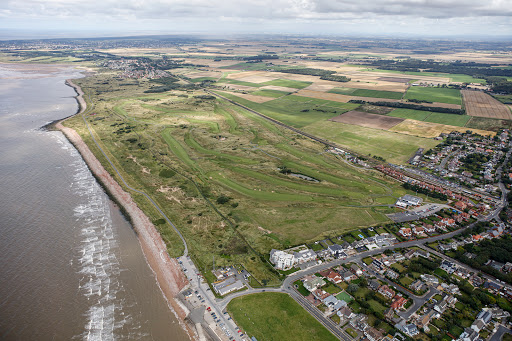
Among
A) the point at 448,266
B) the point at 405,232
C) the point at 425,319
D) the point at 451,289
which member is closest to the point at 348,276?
the point at 425,319

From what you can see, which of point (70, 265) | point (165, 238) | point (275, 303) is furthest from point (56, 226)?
point (275, 303)

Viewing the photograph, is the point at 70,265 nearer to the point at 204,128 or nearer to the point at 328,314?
the point at 328,314

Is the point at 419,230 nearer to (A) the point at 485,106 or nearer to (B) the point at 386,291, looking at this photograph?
(B) the point at 386,291

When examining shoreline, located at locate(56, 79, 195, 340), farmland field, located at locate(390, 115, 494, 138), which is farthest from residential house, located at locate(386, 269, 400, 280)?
farmland field, located at locate(390, 115, 494, 138)

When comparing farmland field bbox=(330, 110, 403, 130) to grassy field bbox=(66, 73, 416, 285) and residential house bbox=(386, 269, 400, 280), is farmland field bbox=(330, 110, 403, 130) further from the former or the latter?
residential house bbox=(386, 269, 400, 280)

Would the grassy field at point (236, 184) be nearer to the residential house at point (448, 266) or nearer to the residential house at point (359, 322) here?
the residential house at point (359, 322)

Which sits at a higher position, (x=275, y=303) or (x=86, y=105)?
(x=86, y=105)

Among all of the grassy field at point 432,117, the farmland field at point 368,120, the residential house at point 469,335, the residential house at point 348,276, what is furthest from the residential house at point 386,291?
the grassy field at point 432,117
